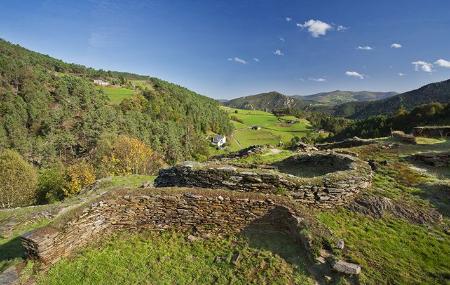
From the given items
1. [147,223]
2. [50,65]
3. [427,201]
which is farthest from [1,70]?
[427,201]

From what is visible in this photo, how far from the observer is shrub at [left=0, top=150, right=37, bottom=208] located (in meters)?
43.3

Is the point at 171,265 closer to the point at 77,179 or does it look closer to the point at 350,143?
the point at 350,143

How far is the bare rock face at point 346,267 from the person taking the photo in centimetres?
919

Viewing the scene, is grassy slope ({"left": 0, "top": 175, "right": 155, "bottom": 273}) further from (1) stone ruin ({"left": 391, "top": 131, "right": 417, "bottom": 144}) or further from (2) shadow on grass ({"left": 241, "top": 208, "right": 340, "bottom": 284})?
(1) stone ruin ({"left": 391, "top": 131, "right": 417, "bottom": 144})

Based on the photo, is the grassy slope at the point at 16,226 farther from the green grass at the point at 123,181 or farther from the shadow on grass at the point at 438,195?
the shadow on grass at the point at 438,195

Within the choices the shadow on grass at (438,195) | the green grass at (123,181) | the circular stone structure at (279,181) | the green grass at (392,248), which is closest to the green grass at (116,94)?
the green grass at (123,181)

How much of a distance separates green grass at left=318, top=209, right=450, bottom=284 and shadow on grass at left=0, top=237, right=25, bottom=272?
37.9 ft

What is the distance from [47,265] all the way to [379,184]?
16.4 metres

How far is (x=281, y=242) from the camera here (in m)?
11.4

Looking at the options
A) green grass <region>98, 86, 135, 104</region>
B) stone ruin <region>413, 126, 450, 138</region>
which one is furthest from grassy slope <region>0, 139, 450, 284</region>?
green grass <region>98, 86, 135, 104</region>

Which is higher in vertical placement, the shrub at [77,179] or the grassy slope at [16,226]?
the grassy slope at [16,226]

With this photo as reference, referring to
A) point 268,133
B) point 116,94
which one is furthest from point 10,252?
point 116,94

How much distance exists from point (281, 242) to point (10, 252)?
1076 cm

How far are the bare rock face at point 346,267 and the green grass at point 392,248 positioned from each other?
26cm
